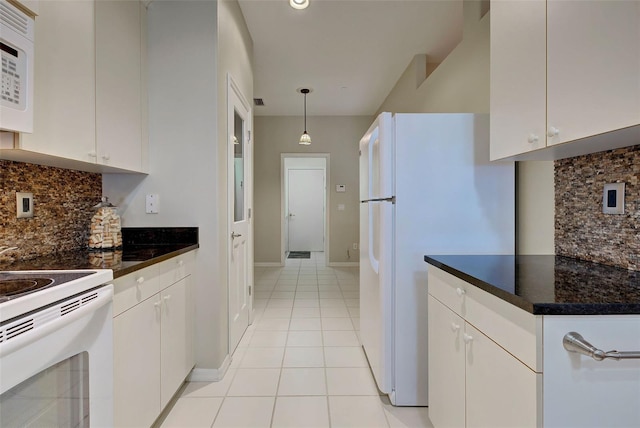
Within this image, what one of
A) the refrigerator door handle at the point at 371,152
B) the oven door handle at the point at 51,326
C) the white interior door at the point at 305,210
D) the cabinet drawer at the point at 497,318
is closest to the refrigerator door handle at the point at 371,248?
the refrigerator door handle at the point at 371,152

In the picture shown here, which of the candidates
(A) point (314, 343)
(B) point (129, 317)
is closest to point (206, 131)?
(B) point (129, 317)

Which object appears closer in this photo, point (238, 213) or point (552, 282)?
point (552, 282)

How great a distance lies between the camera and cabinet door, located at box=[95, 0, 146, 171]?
4.95 feet

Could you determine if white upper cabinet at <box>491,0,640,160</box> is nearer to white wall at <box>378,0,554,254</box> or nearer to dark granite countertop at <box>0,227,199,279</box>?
white wall at <box>378,0,554,254</box>

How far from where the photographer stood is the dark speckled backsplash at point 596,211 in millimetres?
1168

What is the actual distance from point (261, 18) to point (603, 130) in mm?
2768

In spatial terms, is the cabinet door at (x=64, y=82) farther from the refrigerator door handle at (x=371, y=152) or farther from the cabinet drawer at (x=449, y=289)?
the cabinet drawer at (x=449, y=289)

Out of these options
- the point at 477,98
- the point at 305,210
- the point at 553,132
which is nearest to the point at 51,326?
the point at 553,132

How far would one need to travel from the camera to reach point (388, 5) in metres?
2.61

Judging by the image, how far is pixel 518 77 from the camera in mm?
1255

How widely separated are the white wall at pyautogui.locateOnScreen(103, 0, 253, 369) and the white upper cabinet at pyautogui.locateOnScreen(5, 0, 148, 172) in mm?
95

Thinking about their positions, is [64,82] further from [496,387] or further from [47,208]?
[496,387]

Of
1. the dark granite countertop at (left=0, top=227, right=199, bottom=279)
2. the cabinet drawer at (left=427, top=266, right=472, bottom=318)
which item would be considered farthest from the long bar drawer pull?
the dark granite countertop at (left=0, top=227, right=199, bottom=279)

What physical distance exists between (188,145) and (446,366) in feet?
6.10
